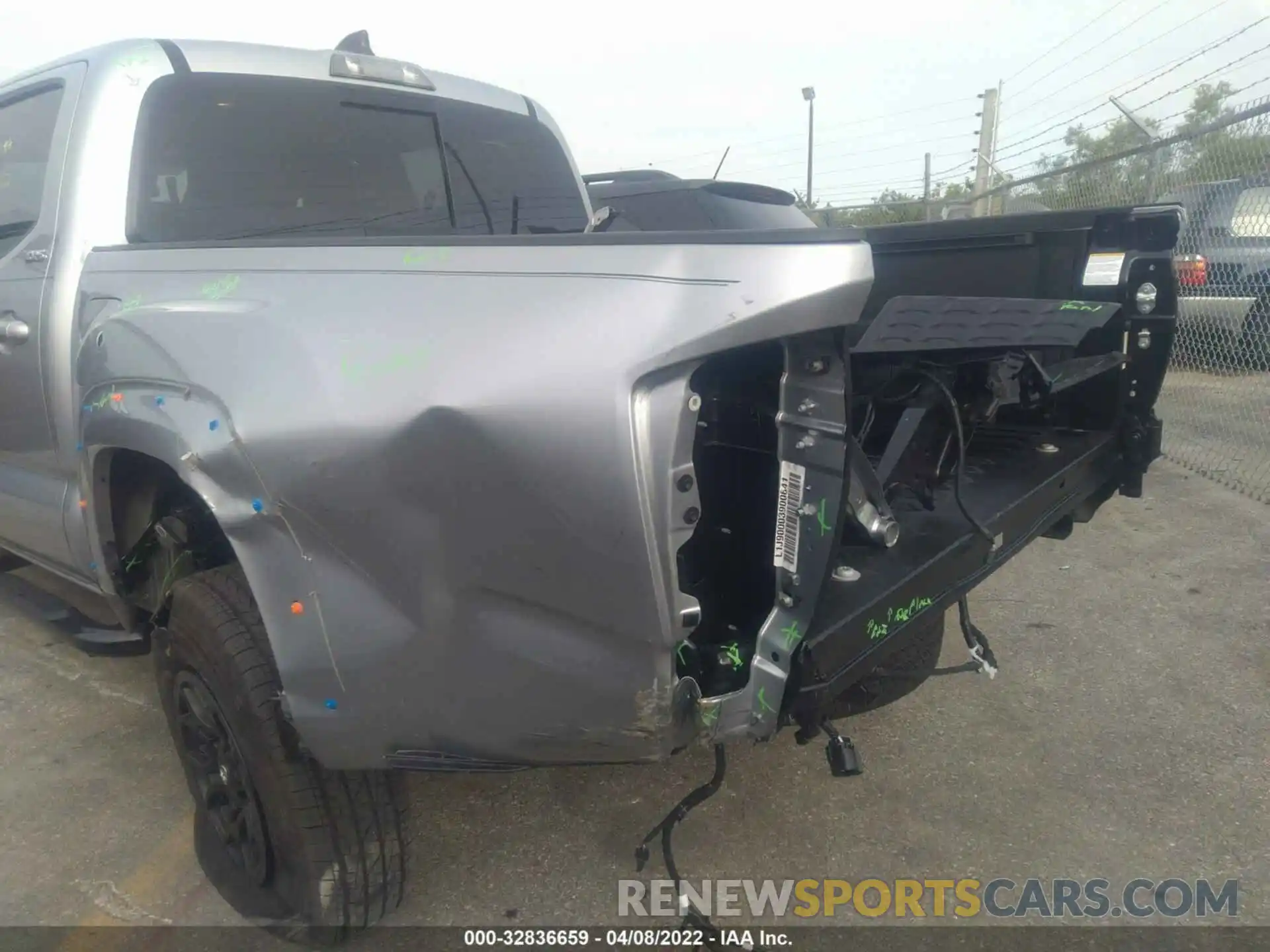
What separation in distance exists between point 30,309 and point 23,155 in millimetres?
710

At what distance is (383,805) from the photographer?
2.23m

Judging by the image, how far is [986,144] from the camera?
12.8 m

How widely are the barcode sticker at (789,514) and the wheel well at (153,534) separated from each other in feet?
4.74

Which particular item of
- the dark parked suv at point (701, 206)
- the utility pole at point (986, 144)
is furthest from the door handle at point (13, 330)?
the utility pole at point (986, 144)

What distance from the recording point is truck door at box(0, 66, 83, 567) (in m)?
2.78

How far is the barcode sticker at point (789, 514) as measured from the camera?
1.78 meters

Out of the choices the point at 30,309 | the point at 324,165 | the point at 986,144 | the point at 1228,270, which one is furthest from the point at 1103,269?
the point at 986,144

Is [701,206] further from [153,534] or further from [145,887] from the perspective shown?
[145,887]

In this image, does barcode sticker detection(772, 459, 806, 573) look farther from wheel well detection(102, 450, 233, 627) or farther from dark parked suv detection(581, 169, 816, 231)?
dark parked suv detection(581, 169, 816, 231)

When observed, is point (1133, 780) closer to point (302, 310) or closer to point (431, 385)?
point (431, 385)

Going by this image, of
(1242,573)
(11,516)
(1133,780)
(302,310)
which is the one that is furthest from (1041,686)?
(11,516)

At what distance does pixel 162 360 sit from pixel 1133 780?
9.56ft

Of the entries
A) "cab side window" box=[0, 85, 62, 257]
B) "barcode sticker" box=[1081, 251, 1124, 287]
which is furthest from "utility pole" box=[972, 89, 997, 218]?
"cab side window" box=[0, 85, 62, 257]

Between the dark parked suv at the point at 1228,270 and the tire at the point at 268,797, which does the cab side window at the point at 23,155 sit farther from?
the dark parked suv at the point at 1228,270
